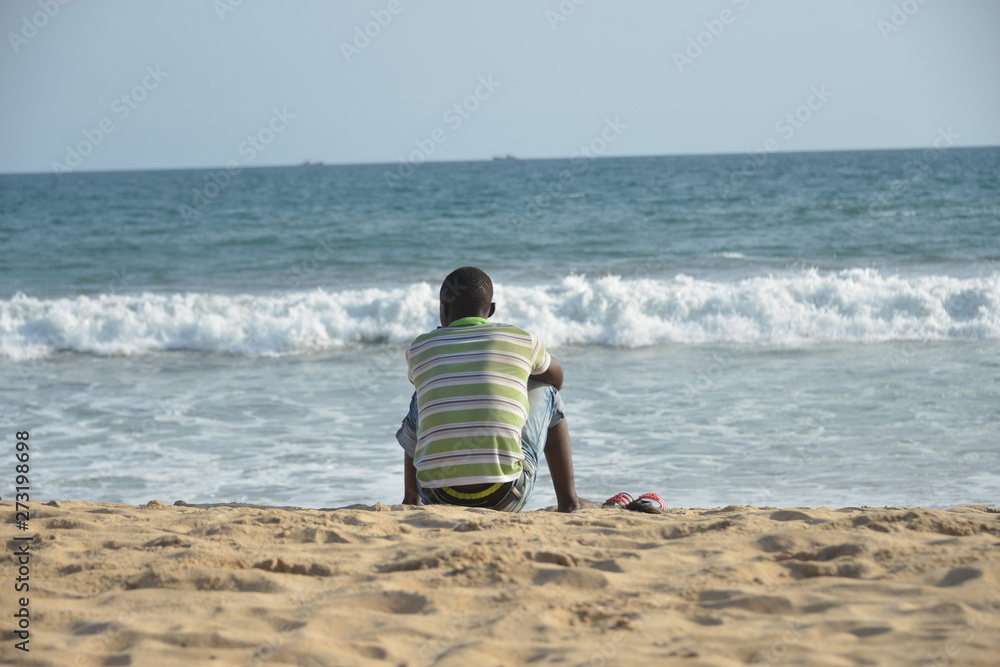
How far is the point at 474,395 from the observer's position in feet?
11.0

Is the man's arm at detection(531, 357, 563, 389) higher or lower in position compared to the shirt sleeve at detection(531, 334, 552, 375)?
lower

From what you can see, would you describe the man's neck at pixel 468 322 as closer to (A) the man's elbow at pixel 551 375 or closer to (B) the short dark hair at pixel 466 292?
(B) the short dark hair at pixel 466 292

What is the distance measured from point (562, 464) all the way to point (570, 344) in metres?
6.56

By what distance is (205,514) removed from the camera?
395 cm

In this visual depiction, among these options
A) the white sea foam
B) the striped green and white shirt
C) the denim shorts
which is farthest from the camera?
the white sea foam

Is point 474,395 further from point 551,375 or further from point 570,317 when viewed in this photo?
point 570,317

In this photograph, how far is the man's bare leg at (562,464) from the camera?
379 centimetres

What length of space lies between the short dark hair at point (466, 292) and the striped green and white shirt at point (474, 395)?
7cm

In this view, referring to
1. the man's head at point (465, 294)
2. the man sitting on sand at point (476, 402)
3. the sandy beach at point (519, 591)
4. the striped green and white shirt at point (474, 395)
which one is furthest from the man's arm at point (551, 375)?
the sandy beach at point (519, 591)

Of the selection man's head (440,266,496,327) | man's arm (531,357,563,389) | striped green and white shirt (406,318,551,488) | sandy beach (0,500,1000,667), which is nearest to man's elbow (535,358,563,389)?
man's arm (531,357,563,389)

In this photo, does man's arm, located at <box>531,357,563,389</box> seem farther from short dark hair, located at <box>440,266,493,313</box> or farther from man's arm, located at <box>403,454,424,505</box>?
man's arm, located at <box>403,454,424,505</box>

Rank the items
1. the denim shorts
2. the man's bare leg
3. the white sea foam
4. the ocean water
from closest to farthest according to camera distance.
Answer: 1. the denim shorts
2. the man's bare leg
3. the ocean water
4. the white sea foam

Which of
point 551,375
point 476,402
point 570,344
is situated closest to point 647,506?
point 551,375

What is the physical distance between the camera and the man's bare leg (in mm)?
3795
